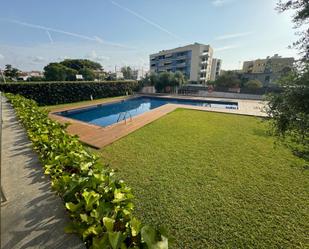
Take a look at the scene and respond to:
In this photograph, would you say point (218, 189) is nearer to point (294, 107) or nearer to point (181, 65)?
point (294, 107)

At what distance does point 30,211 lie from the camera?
1753 mm

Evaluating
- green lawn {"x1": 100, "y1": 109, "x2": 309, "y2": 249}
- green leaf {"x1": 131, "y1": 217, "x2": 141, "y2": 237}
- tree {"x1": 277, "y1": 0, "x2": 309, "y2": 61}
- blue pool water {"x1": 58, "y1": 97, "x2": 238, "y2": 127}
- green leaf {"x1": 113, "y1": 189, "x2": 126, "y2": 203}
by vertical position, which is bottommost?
blue pool water {"x1": 58, "y1": 97, "x2": 238, "y2": 127}

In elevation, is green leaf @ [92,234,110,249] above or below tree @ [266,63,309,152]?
below

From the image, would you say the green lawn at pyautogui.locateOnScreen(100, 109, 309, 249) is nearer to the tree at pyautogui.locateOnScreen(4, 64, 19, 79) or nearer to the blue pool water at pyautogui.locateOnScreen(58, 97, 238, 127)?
the blue pool water at pyautogui.locateOnScreen(58, 97, 238, 127)

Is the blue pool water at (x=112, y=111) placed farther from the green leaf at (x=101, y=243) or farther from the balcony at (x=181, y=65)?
the balcony at (x=181, y=65)

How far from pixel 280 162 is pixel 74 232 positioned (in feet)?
17.8

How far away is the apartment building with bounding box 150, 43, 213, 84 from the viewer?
45.0 meters

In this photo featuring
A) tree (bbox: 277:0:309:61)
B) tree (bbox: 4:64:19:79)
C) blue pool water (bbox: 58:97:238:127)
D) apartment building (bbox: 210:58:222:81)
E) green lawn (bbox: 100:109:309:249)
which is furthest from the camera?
apartment building (bbox: 210:58:222:81)

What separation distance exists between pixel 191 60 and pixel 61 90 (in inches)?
1550

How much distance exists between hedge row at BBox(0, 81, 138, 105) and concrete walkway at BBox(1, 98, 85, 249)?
13.0 m

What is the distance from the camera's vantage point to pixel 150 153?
5.21 m

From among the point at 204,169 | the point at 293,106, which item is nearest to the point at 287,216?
the point at 204,169

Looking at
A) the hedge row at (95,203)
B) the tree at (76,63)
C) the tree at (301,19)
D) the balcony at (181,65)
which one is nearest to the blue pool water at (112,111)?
the hedge row at (95,203)

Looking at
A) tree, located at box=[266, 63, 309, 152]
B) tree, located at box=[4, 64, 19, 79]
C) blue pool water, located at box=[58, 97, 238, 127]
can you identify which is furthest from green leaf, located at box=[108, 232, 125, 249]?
tree, located at box=[4, 64, 19, 79]
